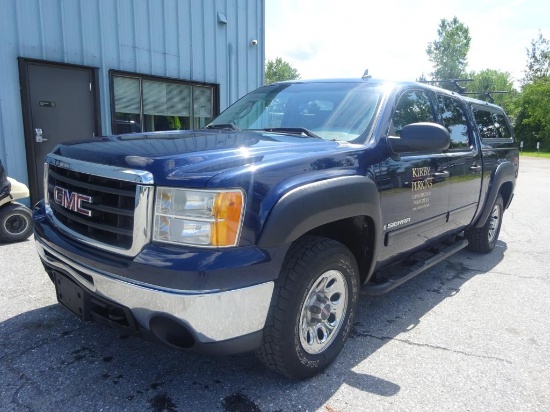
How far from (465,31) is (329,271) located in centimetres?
5825

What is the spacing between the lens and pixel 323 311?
2.54m

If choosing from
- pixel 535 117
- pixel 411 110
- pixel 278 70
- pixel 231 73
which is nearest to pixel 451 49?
pixel 535 117

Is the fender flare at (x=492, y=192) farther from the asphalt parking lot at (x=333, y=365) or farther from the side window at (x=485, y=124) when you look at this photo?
the asphalt parking lot at (x=333, y=365)

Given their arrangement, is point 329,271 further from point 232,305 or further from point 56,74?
point 56,74

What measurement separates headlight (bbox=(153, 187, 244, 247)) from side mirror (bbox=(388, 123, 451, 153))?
145cm

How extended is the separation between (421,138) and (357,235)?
2.57 feet

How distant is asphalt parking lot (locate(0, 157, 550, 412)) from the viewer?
7.55 ft

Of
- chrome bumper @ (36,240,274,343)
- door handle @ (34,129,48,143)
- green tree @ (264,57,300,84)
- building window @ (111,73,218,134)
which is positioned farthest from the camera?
green tree @ (264,57,300,84)

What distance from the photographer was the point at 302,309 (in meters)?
2.35

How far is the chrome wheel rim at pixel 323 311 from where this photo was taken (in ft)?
8.04

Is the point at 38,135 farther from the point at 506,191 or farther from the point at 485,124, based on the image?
the point at 506,191

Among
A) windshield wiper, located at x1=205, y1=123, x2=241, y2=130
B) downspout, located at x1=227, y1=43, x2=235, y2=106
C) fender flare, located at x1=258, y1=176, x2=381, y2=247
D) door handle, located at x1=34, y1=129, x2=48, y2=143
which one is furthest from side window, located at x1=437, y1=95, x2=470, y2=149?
downspout, located at x1=227, y1=43, x2=235, y2=106

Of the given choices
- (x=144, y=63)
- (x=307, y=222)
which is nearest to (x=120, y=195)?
(x=307, y=222)

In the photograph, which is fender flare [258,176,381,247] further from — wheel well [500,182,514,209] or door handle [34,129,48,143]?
door handle [34,129,48,143]
